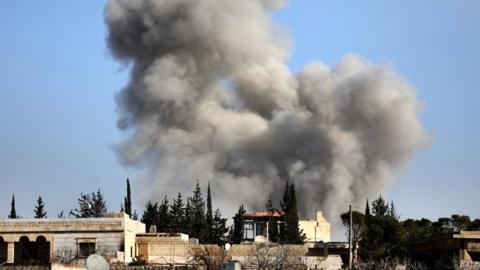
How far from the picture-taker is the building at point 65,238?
174ft

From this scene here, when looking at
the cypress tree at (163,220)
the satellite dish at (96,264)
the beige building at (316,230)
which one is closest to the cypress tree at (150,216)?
the cypress tree at (163,220)

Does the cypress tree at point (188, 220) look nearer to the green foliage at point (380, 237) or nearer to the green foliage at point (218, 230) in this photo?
the green foliage at point (218, 230)

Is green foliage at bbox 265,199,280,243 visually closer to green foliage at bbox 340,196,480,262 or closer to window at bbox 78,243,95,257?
green foliage at bbox 340,196,480,262

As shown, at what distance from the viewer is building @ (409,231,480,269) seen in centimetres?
4906

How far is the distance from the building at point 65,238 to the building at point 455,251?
53.1 feet

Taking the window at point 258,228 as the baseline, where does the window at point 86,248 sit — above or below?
below

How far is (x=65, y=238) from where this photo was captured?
5388 centimetres

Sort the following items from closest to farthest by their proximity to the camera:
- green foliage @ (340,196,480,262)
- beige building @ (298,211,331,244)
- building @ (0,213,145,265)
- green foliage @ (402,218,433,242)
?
Answer: building @ (0,213,145,265)
green foliage @ (340,196,480,262)
green foliage @ (402,218,433,242)
beige building @ (298,211,331,244)

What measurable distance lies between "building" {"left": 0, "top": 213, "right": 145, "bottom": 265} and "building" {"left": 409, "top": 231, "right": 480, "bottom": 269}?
16.2 meters

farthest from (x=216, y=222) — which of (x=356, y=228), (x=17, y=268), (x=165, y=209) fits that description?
(x=17, y=268)

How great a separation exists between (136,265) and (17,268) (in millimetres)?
8131

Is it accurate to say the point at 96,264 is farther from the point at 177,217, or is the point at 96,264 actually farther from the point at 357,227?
the point at 177,217

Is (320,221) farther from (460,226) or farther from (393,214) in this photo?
(460,226)

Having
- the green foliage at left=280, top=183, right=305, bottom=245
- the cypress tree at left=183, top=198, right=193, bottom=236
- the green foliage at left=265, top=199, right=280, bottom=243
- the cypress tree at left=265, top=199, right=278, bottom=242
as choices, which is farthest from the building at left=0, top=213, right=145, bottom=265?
the cypress tree at left=265, top=199, right=278, bottom=242
